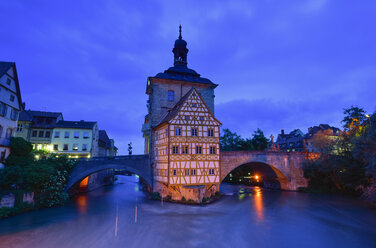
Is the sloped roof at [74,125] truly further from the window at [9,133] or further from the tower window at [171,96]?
the tower window at [171,96]

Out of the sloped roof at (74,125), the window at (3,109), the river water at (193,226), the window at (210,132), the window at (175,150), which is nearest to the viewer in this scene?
the river water at (193,226)

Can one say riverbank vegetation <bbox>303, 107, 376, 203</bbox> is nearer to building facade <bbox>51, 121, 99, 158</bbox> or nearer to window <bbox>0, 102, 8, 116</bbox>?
building facade <bbox>51, 121, 99, 158</bbox>

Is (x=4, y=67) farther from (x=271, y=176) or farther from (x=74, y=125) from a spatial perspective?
(x=271, y=176)

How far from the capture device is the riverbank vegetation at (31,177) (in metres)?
18.3

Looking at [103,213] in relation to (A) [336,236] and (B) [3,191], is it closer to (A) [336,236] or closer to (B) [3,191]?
(B) [3,191]

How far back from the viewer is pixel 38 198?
20.8m

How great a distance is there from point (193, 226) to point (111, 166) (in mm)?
14806

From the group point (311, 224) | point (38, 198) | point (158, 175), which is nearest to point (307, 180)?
point (311, 224)

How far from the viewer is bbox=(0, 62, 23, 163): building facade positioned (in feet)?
68.4

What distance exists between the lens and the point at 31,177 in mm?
19250

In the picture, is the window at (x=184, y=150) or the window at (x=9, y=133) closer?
the window at (x=9, y=133)

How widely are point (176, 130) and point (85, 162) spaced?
12983 mm

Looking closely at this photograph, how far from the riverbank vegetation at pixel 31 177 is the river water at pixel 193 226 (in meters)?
1.11

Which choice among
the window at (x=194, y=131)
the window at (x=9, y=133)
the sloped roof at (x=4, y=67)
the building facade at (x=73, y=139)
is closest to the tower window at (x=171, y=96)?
the window at (x=194, y=131)
